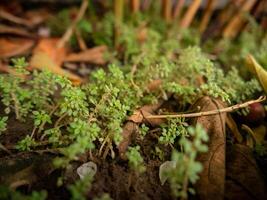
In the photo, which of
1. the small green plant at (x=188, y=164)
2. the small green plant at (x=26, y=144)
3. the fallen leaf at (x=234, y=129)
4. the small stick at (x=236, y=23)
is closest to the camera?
the small green plant at (x=188, y=164)

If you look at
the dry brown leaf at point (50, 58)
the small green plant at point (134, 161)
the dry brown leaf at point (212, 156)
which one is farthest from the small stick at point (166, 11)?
the small green plant at point (134, 161)

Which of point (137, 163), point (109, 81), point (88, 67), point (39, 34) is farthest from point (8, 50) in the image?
point (137, 163)

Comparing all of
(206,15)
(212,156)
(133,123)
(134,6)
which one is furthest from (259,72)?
(134,6)

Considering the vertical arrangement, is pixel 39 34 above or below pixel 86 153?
above

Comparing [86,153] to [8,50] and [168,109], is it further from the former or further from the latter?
[8,50]

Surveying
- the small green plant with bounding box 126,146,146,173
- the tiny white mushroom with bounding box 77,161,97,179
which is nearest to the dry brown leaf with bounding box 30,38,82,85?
the tiny white mushroom with bounding box 77,161,97,179

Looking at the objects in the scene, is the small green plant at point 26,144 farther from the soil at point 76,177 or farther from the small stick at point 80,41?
the small stick at point 80,41
